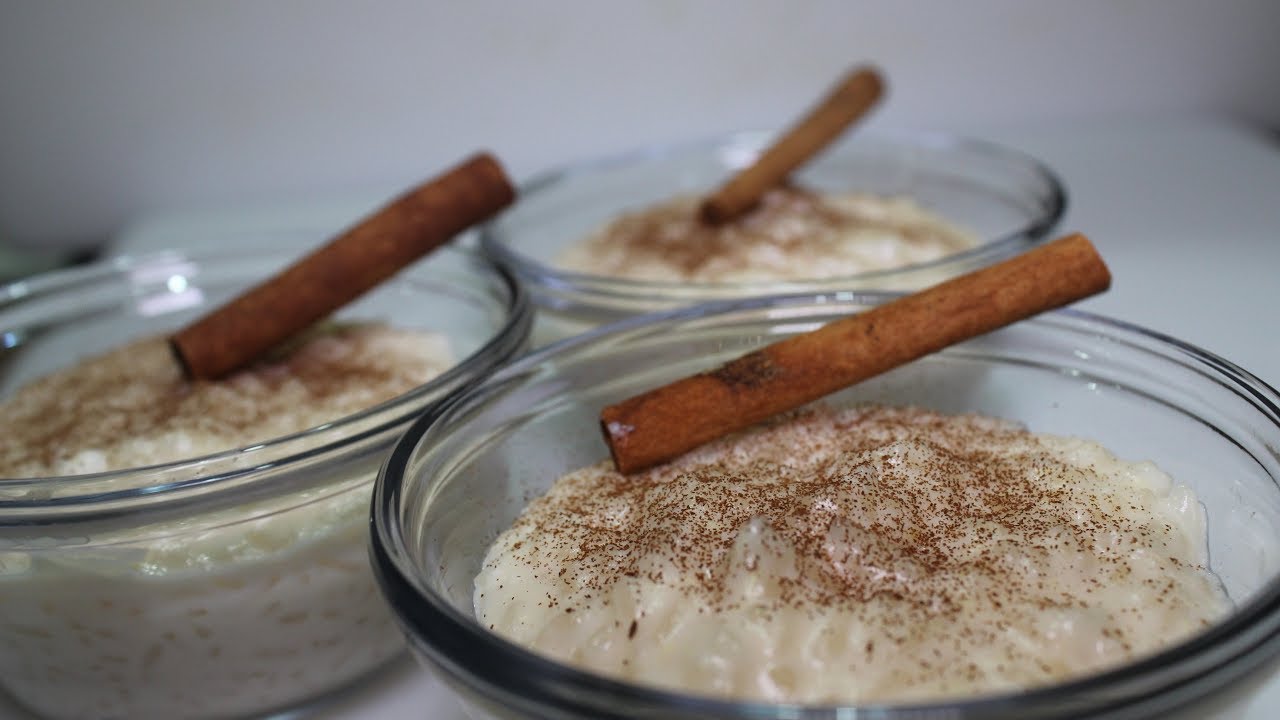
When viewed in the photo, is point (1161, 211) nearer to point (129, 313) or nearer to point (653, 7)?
point (653, 7)

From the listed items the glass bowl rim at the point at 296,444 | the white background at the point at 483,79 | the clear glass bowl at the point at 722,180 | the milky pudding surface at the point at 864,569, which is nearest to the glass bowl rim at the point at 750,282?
the clear glass bowl at the point at 722,180

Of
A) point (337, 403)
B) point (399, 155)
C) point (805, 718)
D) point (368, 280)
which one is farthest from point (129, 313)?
point (805, 718)

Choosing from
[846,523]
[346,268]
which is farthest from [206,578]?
[846,523]

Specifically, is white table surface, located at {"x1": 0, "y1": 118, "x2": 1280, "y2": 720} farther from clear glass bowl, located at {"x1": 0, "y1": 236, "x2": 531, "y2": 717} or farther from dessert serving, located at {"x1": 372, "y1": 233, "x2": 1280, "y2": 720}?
dessert serving, located at {"x1": 372, "y1": 233, "x2": 1280, "y2": 720}

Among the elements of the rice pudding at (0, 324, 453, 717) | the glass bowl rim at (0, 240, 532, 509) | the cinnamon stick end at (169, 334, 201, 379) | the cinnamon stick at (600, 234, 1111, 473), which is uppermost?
the cinnamon stick at (600, 234, 1111, 473)

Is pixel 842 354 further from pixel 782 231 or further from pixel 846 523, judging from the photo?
pixel 782 231

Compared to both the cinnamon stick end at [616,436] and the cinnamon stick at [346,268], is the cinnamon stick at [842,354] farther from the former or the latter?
the cinnamon stick at [346,268]

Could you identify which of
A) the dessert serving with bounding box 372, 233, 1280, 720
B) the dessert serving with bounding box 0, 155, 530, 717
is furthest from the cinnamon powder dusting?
the dessert serving with bounding box 372, 233, 1280, 720
